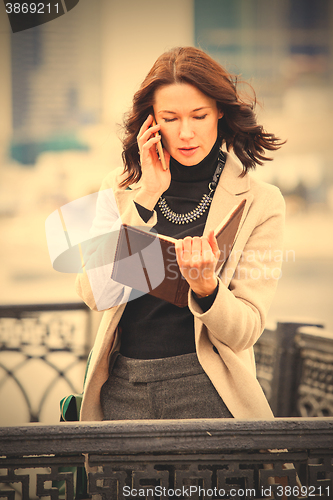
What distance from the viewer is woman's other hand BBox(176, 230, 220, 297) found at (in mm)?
927

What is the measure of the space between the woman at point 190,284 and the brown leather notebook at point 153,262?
0.05m

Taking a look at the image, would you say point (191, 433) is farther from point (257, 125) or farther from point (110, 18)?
point (110, 18)

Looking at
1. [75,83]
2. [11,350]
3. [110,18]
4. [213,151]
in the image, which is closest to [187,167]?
[213,151]

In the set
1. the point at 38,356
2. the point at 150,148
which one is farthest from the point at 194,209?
the point at 38,356

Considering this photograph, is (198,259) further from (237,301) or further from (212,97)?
(212,97)

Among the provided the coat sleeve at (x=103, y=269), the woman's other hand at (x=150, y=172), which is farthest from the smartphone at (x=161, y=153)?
the coat sleeve at (x=103, y=269)

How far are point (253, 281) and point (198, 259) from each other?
0.75ft

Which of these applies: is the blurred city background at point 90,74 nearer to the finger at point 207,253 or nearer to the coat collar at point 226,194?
the coat collar at point 226,194

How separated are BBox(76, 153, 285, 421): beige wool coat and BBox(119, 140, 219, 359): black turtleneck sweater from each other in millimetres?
34

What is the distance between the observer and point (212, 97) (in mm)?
1097

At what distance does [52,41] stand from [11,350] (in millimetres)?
1579

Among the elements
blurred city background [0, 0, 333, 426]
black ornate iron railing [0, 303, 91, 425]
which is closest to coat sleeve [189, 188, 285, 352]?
blurred city background [0, 0, 333, 426]

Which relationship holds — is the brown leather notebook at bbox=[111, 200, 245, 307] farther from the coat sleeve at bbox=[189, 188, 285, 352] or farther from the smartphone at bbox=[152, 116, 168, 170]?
the smartphone at bbox=[152, 116, 168, 170]

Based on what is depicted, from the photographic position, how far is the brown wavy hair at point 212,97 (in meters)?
1.08
